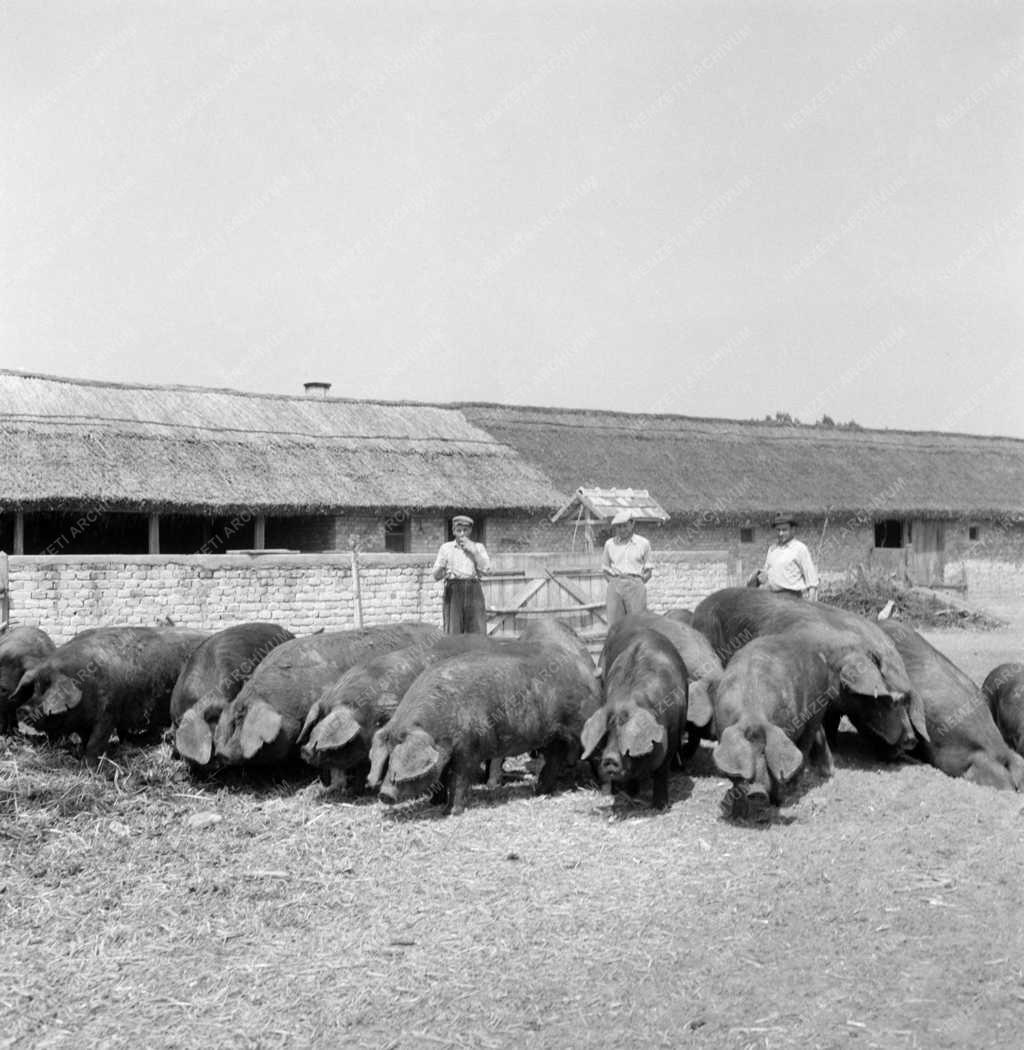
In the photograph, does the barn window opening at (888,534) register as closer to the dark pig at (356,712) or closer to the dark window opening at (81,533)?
the dark window opening at (81,533)

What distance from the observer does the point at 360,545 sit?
21469 mm

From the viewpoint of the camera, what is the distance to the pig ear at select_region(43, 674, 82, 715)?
839 centimetres

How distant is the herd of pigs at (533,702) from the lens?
23.3 feet

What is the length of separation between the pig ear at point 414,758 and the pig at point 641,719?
35.4 inches

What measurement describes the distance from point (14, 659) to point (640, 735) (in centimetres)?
518

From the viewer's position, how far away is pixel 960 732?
26.5 ft

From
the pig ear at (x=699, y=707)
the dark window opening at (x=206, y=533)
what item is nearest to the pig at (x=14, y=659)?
the pig ear at (x=699, y=707)

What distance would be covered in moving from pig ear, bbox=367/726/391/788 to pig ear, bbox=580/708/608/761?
3.83ft

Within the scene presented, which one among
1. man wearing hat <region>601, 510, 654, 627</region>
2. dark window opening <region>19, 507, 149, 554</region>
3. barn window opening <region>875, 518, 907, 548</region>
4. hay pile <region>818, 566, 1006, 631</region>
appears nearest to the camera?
man wearing hat <region>601, 510, 654, 627</region>

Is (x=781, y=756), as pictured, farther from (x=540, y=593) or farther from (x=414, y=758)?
(x=540, y=593)

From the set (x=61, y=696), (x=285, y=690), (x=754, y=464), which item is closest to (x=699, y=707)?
(x=285, y=690)

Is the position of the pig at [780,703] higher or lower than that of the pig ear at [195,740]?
higher

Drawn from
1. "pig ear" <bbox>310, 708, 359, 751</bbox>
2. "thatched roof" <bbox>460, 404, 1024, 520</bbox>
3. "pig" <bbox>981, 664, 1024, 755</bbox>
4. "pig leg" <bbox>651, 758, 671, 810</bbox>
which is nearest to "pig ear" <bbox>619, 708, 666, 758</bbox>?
"pig leg" <bbox>651, 758, 671, 810</bbox>

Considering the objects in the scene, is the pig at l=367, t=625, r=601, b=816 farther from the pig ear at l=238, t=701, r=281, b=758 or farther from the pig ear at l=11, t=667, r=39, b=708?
the pig ear at l=11, t=667, r=39, b=708
